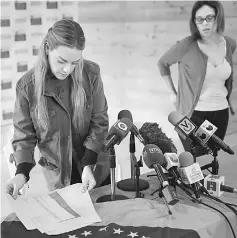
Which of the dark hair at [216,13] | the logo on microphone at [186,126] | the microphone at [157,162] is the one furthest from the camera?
the dark hair at [216,13]

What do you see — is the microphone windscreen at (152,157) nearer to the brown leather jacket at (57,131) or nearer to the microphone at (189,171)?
the microphone at (189,171)

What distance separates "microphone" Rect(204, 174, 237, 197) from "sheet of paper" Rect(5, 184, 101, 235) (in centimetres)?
46

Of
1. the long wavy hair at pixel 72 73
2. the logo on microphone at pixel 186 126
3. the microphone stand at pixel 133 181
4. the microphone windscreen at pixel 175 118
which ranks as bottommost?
the microphone stand at pixel 133 181

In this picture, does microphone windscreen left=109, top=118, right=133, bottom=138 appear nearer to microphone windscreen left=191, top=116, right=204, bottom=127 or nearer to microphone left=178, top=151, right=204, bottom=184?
microphone left=178, top=151, right=204, bottom=184

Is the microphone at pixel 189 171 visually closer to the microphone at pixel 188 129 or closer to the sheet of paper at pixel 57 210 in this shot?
the microphone at pixel 188 129

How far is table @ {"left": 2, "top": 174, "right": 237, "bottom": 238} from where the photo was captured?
144 cm

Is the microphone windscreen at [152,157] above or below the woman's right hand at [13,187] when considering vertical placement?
above

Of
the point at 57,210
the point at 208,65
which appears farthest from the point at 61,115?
the point at 208,65

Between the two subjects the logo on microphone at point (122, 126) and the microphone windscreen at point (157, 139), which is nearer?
the logo on microphone at point (122, 126)

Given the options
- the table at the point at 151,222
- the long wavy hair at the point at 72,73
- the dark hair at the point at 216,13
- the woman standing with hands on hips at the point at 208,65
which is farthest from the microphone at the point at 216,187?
the dark hair at the point at 216,13

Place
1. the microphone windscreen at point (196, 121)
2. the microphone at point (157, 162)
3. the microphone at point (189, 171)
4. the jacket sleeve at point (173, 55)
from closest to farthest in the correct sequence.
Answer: the microphone at point (157, 162) → the microphone at point (189, 171) → the microphone windscreen at point (196, 121) → the jacket sleeve at point (173, 55)

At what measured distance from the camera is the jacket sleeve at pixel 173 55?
3141 mm

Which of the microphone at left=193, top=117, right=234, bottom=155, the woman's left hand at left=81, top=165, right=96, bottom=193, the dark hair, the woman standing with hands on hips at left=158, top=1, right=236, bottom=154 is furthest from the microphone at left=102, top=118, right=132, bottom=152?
the dark hair

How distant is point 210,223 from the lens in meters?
1.51
